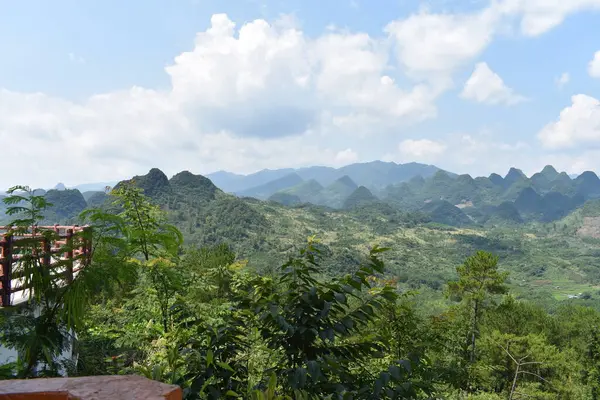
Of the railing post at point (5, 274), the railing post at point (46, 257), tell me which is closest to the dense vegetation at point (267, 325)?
the railing post at point (46, 257)

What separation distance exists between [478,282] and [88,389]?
83.9ft

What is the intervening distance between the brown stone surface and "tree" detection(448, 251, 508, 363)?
24.7 m

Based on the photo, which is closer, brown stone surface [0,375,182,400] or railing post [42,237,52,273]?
brown stone surface [0,375,182,400]

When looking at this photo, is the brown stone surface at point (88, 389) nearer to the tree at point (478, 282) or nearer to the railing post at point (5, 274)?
the railing post at point (5, 274)

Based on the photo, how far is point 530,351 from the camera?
20.3m

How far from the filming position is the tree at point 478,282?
78.6ft

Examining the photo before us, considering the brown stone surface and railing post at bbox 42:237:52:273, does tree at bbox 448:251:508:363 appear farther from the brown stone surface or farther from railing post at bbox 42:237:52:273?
the brown stone surface

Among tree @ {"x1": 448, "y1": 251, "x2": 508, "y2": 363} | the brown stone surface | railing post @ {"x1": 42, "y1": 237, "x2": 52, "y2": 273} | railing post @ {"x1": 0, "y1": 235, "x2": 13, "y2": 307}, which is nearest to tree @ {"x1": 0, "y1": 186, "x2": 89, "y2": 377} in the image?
railing post @ {"x1": 42, "y1": 237, "x2": 52, "y2": 273}

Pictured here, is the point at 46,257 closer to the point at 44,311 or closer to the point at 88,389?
the point at 44,311

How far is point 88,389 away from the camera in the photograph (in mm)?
1742

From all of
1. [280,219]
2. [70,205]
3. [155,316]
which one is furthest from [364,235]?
[155,316]

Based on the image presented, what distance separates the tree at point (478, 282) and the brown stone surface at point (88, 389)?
972 inches

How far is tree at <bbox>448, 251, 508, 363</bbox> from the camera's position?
78.6 ft

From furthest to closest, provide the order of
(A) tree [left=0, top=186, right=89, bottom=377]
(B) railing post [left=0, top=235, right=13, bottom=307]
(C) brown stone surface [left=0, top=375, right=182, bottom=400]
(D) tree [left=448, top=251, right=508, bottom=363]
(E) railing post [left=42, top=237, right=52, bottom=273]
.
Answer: (D) tree [left=448, top=251, right=508, bottom=363] → (B) railing post [left=0, top=235, right=13, bottom=307] → (E) railing post [left=42, top=237, right=52, bottom=273] → (A) tree [left=0, top=186, right=89, bottom=377] → (C) brown stone surface [left=0, top=375, right=182, bottom=400]
